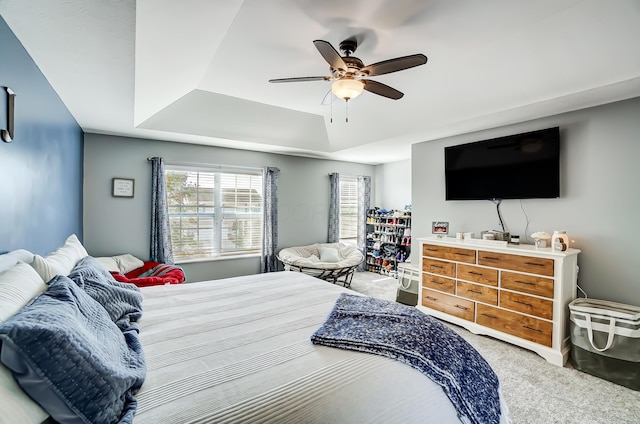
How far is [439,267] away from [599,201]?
1.68 m

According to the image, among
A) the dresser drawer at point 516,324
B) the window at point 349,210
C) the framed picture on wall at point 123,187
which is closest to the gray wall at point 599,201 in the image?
the dresser drawer at point 516,324

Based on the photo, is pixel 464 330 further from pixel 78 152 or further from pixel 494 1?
pixel 78 152

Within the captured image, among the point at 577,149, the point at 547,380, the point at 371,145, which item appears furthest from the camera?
the point at 371,145

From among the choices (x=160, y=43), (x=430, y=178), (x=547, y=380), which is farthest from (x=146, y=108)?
(x=547, y=380)

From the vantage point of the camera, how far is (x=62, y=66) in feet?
Answer: 6.57

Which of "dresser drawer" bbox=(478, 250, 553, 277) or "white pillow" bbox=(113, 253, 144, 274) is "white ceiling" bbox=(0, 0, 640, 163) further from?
"white pillow" bbox=(113, 253, 144, 274)

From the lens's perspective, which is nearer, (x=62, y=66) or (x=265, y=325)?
(x=265, y=325)

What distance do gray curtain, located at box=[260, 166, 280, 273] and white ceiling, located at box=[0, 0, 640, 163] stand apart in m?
1.53

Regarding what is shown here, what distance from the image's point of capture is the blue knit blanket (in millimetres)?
1295

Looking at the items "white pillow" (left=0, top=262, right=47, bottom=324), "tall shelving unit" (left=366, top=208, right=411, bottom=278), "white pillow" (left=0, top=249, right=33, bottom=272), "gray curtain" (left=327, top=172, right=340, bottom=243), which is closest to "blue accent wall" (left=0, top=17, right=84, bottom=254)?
"white pillow" (left=0, top=249, right=33, bottom=272)

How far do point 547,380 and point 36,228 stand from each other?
4.12m

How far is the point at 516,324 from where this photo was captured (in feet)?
9.66

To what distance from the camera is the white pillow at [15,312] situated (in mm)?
694

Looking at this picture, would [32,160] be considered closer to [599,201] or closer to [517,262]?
[517,262]
